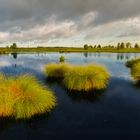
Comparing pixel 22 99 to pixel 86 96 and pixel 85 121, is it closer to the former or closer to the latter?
pixel 85 121

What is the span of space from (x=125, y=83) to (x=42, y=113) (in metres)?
13.6

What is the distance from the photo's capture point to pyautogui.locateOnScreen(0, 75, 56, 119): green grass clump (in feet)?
50.5

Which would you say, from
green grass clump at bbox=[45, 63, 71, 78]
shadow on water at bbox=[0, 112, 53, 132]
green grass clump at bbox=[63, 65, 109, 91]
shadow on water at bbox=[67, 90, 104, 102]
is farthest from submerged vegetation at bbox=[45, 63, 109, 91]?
shadow on water at bbox=[0, 112, 53, 132]

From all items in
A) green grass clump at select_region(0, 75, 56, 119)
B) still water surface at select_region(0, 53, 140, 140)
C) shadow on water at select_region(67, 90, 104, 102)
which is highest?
green grass clump at select_region(0, 75, 56, 119)

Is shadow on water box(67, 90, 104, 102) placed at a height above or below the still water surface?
above

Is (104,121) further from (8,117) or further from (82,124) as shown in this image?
(8,117)

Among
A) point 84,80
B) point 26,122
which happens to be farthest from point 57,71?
point 26,122

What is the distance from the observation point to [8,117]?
1541 centimetres

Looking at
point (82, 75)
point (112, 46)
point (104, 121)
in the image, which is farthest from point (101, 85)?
point (112, 46)

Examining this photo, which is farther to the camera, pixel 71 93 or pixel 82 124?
Result: pixel 71 93

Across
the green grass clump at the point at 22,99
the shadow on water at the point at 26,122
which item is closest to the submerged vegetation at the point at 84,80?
the green grass clump at the point at 22,99

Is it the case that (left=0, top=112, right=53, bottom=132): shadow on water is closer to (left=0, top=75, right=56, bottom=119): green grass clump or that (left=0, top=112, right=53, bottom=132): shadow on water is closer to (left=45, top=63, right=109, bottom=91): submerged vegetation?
(left=0, top=75, right=56, bottom=119): green grass clump

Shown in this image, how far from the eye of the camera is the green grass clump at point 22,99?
50.5 feet

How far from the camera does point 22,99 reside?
1575cm
